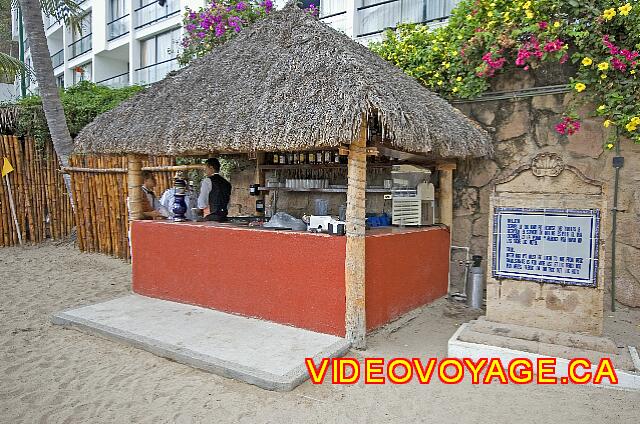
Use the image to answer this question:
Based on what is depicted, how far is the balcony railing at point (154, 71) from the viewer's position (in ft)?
52.7

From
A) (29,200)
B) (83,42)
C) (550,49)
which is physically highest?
(83,42)

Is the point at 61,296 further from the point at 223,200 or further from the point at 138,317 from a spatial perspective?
the point at 223,200

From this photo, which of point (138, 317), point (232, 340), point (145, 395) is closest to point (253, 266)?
point (232, 340)

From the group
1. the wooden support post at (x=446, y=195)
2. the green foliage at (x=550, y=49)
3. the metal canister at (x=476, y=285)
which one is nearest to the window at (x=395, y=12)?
the green foliage at (x=550, y=49)

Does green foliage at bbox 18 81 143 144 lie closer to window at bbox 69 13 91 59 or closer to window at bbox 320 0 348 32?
window at bbox 320 0 348 32

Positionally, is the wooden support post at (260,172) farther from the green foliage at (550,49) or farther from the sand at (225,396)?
the sand at (225,396)

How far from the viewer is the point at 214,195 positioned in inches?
253

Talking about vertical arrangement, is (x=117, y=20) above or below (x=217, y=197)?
above

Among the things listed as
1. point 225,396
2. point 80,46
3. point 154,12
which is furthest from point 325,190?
point 80,46

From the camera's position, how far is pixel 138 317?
17.6ft

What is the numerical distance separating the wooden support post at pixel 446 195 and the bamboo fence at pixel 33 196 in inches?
324

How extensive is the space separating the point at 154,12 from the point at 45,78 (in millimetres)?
8991

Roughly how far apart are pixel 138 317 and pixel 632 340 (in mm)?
5215

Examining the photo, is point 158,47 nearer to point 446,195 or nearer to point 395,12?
point 395,12
